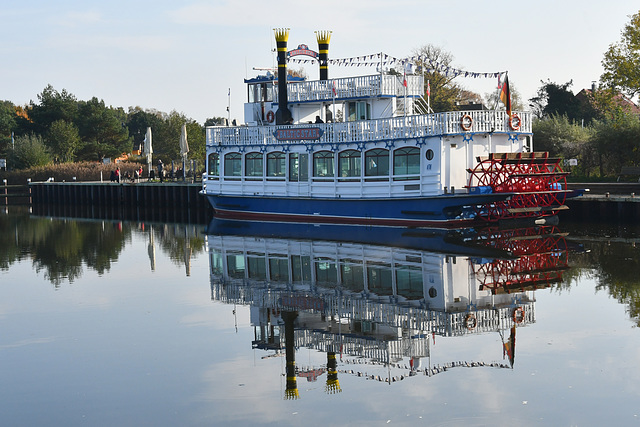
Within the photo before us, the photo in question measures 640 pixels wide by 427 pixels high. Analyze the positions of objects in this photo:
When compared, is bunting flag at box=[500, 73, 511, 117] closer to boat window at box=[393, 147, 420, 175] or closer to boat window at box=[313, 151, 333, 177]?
boat window at box=[393, 147, 420, 175]

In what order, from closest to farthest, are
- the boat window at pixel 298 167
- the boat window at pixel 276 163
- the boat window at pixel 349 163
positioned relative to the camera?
the boat window at pixel 349 163 → the boat window at pixel 298 167 → the boat window at pixel 276 163

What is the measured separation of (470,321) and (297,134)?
62.9ft

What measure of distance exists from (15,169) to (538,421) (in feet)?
225

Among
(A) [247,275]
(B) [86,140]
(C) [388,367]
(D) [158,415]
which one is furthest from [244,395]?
(B) [86,140]

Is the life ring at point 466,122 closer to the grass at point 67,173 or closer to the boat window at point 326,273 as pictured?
the boat window at point 326,273

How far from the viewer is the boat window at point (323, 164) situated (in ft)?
101

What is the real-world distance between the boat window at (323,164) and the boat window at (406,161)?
3206 mm

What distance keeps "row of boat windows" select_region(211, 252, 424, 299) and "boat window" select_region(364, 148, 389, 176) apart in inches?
328

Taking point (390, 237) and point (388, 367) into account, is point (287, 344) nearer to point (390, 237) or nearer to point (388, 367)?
point (388, 367)

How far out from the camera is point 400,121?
28.4 m

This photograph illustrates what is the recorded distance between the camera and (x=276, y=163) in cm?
3256

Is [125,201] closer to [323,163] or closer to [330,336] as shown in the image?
[323,163]

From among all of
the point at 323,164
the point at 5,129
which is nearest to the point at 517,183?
the point at 323,164

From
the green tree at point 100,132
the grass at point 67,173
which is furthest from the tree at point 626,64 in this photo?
the green tree at point 100,132
